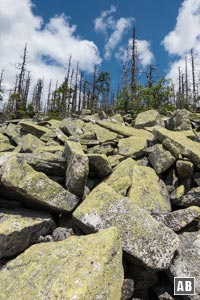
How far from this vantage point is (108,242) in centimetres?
428

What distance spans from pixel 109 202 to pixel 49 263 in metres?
1.93

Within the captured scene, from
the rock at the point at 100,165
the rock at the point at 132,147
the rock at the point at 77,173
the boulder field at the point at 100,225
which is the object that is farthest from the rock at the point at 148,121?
the rock at the point at 77,173

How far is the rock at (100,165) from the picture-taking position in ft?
22.3

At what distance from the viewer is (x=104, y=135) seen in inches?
417

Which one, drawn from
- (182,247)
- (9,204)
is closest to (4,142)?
(9,204)

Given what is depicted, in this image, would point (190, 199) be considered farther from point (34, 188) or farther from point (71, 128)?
point (71, 128)

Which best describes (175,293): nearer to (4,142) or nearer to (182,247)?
(182,247)

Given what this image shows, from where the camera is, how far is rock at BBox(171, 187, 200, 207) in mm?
6359

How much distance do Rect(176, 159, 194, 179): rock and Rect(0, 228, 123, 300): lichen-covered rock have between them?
3.78m

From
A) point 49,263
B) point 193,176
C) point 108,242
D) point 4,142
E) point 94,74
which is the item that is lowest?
point 49,263

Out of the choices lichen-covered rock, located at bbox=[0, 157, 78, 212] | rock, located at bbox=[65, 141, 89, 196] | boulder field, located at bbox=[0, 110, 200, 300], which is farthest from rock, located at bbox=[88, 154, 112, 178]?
lichen-covered rock, located at bbox=[0, 157, 78, 212]

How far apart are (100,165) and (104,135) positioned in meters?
3.78
